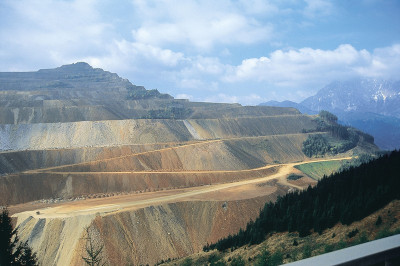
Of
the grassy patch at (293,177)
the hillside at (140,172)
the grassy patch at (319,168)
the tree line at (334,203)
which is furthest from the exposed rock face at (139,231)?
the grassy patch at (319,168)

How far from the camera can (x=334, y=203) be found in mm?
26562

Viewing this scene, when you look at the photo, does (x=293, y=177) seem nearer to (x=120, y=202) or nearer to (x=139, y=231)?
(x=120, y=202)

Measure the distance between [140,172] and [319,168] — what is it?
46.2 m

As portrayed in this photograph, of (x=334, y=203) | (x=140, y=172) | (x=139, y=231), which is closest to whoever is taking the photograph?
(x=334, y=203)

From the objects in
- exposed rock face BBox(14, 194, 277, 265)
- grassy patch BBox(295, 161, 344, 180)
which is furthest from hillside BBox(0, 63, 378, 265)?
grassy patch BBox(295, 161, 344, 180)

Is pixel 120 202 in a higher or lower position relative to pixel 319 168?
higher

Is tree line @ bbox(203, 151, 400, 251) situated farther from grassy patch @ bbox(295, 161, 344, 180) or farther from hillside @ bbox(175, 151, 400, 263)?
grassy patch @ bbox(295, 161, 344, 180)

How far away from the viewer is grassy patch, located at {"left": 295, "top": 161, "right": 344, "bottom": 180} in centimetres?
8216

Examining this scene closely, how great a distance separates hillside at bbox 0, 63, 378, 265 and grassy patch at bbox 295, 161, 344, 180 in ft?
10.8

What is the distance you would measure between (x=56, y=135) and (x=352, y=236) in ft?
306

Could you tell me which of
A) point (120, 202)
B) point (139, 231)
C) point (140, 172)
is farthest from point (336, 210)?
point (140, 172)

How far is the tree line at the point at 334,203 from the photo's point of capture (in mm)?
22891

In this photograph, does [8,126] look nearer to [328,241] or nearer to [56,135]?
[56,135]

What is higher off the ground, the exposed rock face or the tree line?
the tree line
